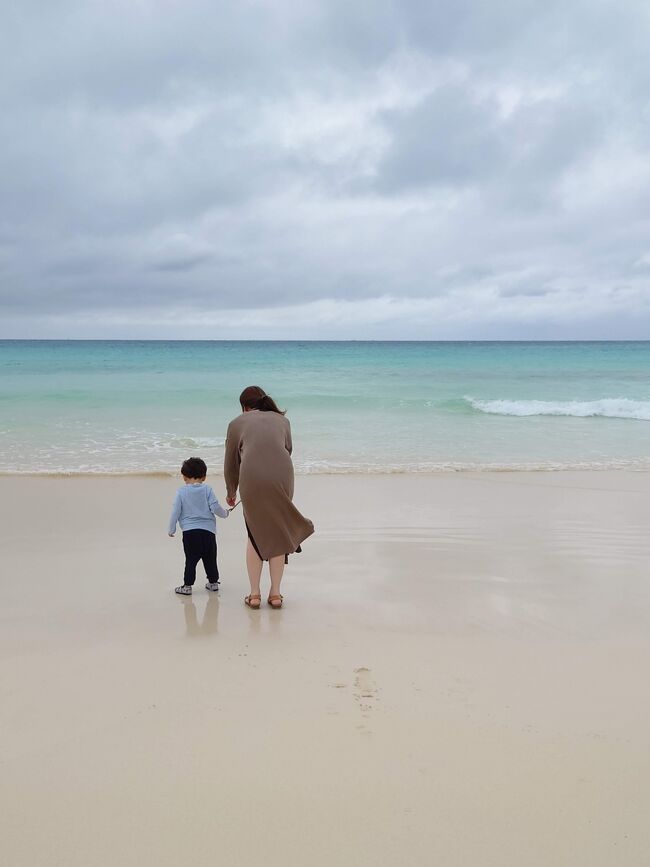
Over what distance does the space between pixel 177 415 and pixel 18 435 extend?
5.48 meters

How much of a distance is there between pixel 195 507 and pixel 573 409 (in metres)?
19.1

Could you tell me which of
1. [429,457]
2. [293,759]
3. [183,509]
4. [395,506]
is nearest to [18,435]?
[429,457]

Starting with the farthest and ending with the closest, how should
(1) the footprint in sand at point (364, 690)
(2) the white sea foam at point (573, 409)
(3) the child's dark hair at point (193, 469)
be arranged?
(2) the white sea foam at point (573, 409)
(3) the child's dark hair at point (193, 469)
(1) the footprint in sand at point (364, 690)

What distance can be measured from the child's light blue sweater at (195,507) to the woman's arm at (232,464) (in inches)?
8.9

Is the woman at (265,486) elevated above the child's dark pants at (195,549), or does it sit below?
above

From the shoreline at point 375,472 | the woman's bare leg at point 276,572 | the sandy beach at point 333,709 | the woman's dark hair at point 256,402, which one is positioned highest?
the woman's dark hair at point 256,402

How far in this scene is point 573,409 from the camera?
70.8 ft

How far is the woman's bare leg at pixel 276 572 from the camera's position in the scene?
4688 millimetres

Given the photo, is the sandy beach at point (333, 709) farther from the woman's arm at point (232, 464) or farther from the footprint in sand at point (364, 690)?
the woman's arm at point (232, 464)

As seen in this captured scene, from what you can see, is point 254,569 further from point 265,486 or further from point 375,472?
point 375,472

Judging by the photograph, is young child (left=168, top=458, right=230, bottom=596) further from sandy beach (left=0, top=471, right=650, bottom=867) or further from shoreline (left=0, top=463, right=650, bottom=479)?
shoreline (left=0, top=463, right=650, bottom=479)

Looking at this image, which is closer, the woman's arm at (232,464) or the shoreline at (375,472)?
the woman's arm at (232,464)

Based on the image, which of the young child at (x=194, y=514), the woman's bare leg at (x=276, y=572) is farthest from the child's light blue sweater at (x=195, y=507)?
the woman's bare leg at (x=276, y=572)

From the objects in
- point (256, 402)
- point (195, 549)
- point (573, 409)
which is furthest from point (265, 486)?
point (573, 409)
